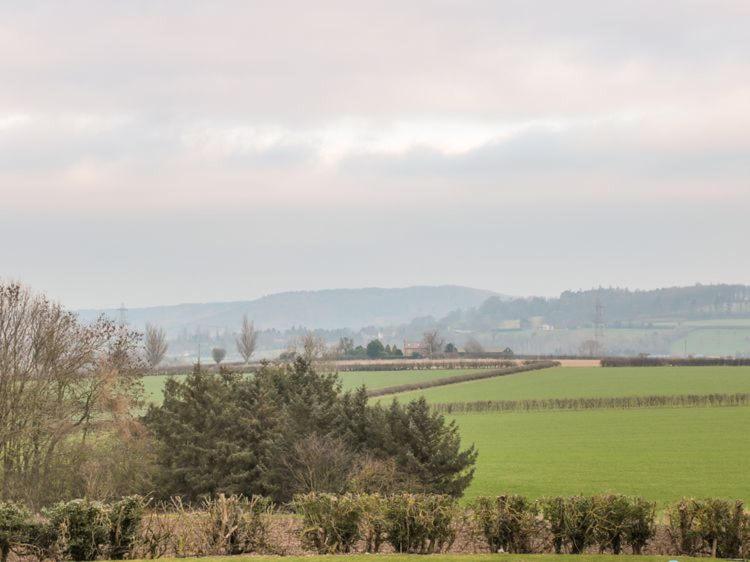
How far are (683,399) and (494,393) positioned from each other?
A: 63.4 feet

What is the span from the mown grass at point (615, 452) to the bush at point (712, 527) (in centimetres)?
2119

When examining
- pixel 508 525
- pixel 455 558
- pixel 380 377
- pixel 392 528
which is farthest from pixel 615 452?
pixel 380 377

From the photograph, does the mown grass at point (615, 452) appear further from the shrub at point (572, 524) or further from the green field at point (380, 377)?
the green field at point (380, 377)

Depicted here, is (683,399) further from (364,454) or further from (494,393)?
(364,454)

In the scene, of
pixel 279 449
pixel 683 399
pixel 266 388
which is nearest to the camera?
pixel 279 449

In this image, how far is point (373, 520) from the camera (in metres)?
20.9

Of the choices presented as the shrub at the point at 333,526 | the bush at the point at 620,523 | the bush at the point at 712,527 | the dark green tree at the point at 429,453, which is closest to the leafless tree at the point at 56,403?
the dark green tree at the point at 429,453

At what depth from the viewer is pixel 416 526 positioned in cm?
2078

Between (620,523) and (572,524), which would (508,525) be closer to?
(572,524)

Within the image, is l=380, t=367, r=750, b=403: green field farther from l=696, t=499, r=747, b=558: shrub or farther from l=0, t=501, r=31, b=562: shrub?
l=0, t=501, r=31, b=562: shrub

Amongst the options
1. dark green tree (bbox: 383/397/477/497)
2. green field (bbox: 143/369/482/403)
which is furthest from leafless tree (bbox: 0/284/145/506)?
green field (bbox: 143/369/482/403)

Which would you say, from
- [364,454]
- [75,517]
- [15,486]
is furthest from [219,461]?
[75,517]

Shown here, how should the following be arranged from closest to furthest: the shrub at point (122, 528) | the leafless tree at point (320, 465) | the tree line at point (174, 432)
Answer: the shrub at point (122, 528) < the leafless tree at point (320, 465) < the tree line at point (174, 432)

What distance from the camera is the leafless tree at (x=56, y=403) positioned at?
128 ft
